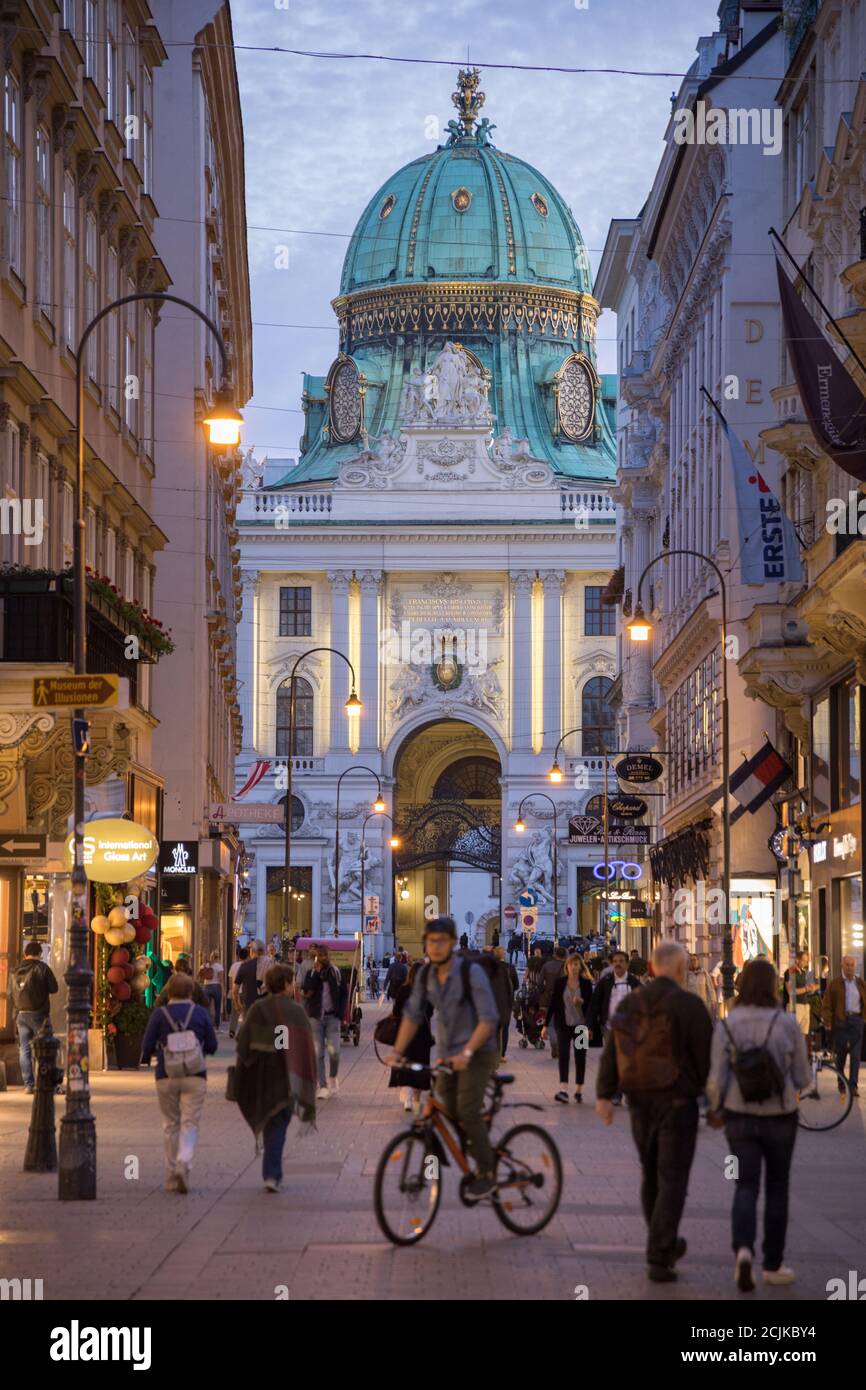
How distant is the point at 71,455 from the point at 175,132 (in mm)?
18174

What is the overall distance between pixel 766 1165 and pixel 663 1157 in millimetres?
632

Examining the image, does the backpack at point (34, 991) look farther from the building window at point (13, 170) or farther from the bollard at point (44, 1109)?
the building window at point (13, 170)

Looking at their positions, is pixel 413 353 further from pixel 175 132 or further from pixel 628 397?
pixel 175 132

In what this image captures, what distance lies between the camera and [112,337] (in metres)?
35.6

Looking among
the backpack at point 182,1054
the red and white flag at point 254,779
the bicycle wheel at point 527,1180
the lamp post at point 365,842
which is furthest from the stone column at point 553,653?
the bicycle wheel at point 527,1180

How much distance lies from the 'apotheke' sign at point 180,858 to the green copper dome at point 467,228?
68.2 m

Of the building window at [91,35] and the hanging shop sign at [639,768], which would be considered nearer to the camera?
the building window at [91,35]

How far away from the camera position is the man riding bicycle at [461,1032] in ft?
47.4

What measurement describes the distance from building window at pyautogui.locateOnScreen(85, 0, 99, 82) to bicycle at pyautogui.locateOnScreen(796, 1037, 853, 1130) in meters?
17.7

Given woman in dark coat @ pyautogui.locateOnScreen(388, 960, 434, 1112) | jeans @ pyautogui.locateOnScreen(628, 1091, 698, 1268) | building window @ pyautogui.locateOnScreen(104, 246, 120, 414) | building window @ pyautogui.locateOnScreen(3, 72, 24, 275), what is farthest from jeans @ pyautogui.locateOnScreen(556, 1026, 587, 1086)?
jeans @ pyautogui.locateOnScreen(628, 1091, 698, 1268)

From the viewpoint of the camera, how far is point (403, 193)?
113812mm

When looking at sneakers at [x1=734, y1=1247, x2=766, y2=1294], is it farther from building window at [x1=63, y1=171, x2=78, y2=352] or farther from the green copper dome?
the green copper dome

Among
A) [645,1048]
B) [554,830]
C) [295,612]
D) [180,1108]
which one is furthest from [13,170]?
[295,612]
